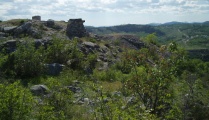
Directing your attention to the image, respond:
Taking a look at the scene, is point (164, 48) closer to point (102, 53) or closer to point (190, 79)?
point (190, 79)

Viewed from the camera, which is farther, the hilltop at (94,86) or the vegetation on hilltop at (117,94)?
the hilltop at (94,86)

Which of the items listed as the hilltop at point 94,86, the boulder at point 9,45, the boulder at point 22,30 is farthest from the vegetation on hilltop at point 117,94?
the boulder at point 22,30

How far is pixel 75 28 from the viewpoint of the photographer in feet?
132

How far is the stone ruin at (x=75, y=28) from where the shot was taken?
39531mm

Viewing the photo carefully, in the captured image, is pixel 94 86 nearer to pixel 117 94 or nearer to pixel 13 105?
pixel 13 105

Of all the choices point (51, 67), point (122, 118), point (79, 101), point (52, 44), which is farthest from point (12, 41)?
point (122, 118)

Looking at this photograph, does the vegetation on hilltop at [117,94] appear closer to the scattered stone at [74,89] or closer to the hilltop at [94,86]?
the hilltop at [94,86]

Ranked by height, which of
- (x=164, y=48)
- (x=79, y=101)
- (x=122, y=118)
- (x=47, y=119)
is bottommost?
(x=79, y=101)

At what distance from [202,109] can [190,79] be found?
2435mm

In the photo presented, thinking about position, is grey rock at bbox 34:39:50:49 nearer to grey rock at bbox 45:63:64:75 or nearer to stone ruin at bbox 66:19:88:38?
grey rock at bbox 45:63:64:75

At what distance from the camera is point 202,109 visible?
534 inches

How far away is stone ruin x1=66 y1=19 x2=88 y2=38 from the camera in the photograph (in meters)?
39.5

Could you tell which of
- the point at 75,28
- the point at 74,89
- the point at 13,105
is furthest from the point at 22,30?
the point at 13,105

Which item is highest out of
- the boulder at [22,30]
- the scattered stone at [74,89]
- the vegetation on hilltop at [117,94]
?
the boulder at [22,30]
